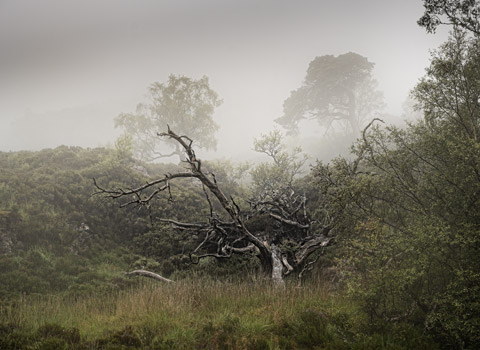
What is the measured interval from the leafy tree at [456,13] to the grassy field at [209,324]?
8.65 meters

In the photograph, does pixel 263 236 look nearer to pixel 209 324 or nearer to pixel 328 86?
pixel 209 324

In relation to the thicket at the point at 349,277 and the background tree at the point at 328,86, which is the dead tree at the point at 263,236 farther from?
the background tree at the point at 328,86

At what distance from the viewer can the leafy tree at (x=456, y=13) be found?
7.45m

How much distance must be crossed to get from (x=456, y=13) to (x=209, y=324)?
1134 cm

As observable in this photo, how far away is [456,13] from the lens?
772 cm

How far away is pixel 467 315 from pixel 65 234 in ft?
46.7

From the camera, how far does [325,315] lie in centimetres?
553

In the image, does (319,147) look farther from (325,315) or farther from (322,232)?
(325,315)

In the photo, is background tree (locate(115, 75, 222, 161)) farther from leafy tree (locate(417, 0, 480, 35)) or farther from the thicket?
leafy tree (locate(417, 0, 480, 35))

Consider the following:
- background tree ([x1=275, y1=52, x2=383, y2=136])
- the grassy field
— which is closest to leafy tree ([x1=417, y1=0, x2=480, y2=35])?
the grassy field

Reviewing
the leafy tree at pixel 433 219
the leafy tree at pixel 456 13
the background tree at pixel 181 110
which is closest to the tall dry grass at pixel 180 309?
the leafy tree at pixel 433 219

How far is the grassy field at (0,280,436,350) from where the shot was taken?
4.57 m

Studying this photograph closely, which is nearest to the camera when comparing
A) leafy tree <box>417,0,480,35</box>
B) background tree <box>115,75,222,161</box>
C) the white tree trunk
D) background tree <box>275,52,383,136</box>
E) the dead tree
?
leafy tree <box>417,0,480,35</box>

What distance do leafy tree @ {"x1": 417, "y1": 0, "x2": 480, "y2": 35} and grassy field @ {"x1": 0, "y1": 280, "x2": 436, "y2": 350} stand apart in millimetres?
8652
